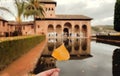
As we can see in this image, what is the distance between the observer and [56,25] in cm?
6525

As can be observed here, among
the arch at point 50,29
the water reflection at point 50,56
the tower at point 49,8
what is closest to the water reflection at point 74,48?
the water reflection at point 50,56

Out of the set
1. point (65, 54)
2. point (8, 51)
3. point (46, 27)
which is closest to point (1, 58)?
point (8, 51)

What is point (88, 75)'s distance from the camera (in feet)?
27.5

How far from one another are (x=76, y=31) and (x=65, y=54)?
66.4 metres

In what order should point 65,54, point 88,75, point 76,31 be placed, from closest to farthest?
point 65,54
point 88,75
point 76,31

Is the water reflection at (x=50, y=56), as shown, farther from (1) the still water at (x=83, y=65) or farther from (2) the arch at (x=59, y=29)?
(2) the arch at (x=59, y=29)

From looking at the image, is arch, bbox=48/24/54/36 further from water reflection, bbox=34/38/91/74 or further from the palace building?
water reflection, bbox=34/38/91/74

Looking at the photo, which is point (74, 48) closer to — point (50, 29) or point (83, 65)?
point (83, 65)

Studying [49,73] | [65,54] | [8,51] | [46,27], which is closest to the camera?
[49,73]

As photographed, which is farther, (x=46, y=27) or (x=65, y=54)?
(x=46, y=27)

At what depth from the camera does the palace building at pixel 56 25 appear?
63.4 m

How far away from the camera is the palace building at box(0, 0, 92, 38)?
208 feet

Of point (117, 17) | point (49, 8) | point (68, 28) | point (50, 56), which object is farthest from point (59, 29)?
point (50, 56)

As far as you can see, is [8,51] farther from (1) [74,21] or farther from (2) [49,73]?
(1) [74,21]
